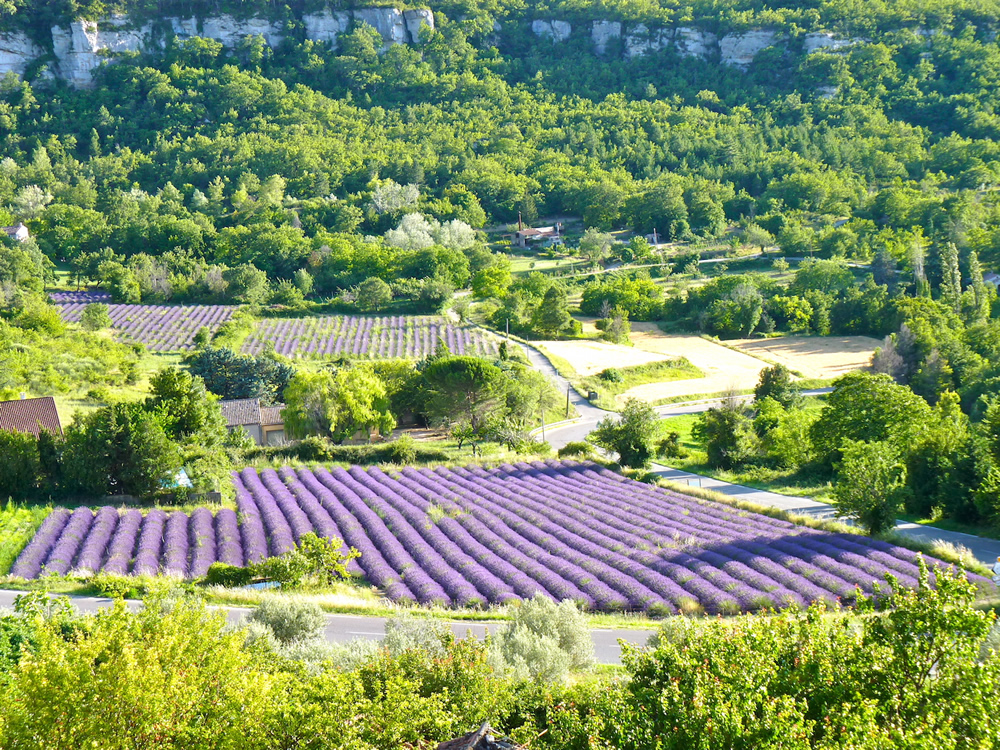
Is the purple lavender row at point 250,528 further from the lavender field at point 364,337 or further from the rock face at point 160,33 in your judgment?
the rock face at point 160,33

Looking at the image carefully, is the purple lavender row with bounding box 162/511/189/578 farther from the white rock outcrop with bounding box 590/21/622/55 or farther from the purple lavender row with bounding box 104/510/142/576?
the white rock outcrop with bounding box 590/21/622/55

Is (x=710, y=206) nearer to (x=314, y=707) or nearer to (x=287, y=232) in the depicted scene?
(x=287, y=232)

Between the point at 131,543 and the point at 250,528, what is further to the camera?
the point at 250,528

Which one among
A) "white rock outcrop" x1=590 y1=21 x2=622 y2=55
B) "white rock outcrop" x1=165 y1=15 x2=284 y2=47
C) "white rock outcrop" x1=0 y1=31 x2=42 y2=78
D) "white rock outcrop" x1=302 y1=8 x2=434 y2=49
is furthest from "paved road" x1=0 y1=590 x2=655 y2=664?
"white rock outcrop" x1=590 y1=21 x2=622 y2=55

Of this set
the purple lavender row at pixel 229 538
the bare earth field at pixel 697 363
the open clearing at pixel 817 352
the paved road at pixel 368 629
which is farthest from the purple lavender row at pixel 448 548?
the open clearing at pixel 817 352

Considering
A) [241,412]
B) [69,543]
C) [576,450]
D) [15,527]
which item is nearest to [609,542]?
[69,543]

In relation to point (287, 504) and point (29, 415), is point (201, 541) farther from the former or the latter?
point (29, 415)
